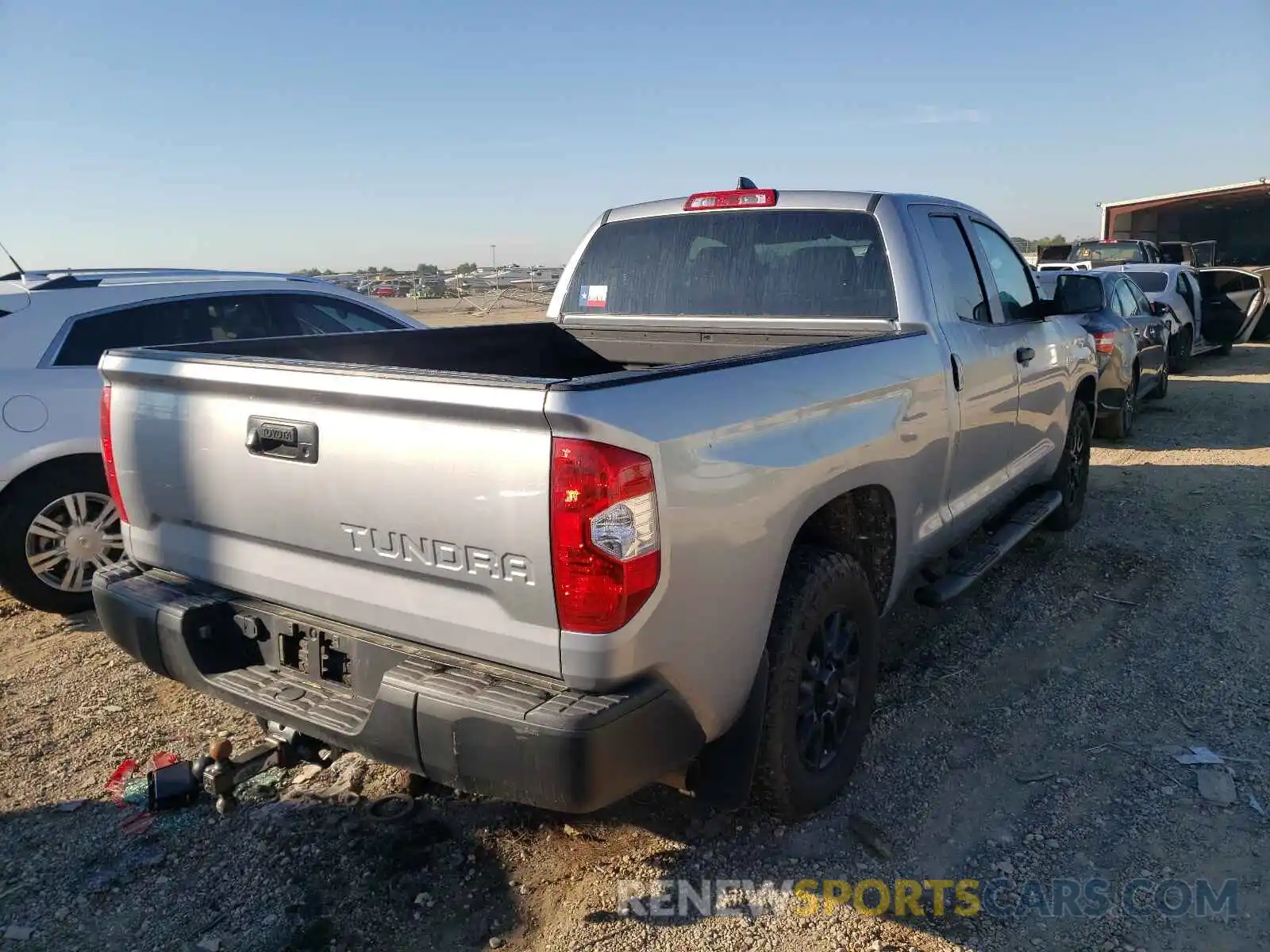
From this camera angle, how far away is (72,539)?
491cm

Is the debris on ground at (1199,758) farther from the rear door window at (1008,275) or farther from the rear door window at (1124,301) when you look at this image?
the rear door window at (1124,301)

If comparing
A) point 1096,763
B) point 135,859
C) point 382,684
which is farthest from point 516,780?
point 1096,763

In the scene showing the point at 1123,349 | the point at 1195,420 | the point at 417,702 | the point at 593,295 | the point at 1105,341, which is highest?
the point at 593,295

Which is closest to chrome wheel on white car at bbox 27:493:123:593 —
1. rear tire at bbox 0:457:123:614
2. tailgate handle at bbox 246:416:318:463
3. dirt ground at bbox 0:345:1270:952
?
rear tire at bbox 0:457:123:614

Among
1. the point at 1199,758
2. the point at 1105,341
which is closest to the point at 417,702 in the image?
the point at 1199,758

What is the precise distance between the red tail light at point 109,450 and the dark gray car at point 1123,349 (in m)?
6.40

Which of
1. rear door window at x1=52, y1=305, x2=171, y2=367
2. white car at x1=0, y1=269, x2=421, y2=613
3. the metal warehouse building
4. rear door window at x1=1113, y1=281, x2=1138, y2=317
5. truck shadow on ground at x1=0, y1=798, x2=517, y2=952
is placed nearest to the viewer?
truck shadow on ground at x1=0, y1=798, x2=517, y2=952

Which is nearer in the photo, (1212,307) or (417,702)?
(417,702)

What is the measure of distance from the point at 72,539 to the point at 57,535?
0.07 m

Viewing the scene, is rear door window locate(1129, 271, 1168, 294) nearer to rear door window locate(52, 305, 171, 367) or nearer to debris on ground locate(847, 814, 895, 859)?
debris on ground locate(847, 814, 895, 859)

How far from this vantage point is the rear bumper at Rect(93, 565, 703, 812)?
82.7 inches

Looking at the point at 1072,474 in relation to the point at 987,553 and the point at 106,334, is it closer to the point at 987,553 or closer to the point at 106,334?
the point at 987,553

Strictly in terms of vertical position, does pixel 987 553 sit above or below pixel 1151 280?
below

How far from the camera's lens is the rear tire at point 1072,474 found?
5793mm
